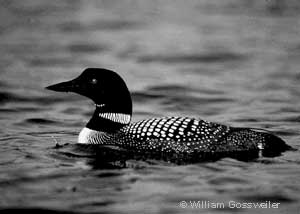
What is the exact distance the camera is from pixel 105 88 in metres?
7.10

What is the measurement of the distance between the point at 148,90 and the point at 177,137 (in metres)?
3.63

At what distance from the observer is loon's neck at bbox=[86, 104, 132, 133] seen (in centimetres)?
715

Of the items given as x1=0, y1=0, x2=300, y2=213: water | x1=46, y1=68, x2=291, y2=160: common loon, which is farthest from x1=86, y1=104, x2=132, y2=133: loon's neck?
Result: x1=0, y1=0, x2=300, y2=213: water

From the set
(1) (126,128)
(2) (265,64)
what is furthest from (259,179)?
(2) (265,64)

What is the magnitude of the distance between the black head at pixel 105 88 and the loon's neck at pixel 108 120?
2cm

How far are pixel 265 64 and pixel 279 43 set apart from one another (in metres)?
1.15

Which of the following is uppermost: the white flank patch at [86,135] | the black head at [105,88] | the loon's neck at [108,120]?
the black head at [105,88]

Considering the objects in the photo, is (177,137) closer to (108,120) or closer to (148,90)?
(108,120)

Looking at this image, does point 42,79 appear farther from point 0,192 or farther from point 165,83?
point 0,192

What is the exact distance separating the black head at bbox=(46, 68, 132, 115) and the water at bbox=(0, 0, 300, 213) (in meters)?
0.47

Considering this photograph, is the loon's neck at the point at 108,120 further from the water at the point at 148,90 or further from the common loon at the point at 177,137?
the water at the point at 148,90

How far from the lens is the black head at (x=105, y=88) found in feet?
23.2

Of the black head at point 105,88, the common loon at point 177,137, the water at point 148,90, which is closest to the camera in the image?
the water at point 148,90

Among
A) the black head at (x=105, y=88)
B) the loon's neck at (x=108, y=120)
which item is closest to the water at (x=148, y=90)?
the loon's neck at (x=108, y=120)
